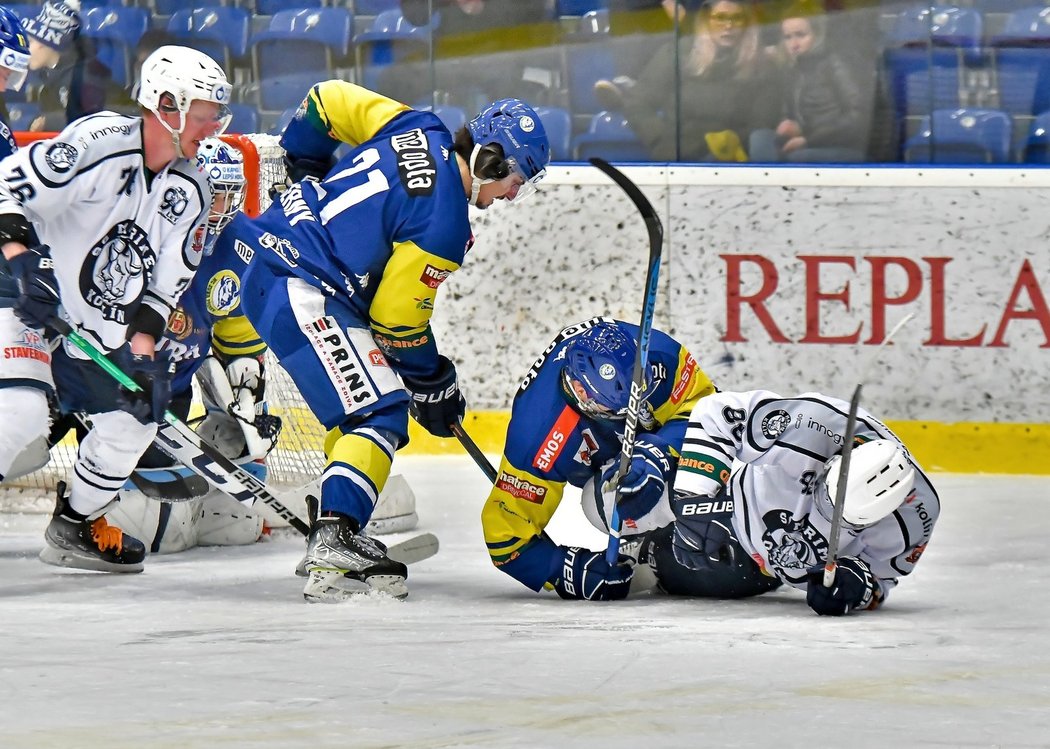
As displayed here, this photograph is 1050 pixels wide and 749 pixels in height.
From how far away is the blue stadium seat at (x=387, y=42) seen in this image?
5.87 meters

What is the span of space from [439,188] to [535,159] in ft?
0.70

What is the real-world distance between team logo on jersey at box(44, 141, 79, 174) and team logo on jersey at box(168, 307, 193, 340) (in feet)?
1.69

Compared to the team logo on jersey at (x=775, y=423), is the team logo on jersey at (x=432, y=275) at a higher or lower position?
higher

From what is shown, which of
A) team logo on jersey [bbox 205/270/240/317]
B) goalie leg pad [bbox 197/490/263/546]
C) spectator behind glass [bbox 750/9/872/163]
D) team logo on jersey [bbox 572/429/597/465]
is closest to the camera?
team logo on jersey [bbox 572/429/597/465]

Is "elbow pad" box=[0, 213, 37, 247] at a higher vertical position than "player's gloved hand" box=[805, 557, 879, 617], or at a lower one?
A: higher

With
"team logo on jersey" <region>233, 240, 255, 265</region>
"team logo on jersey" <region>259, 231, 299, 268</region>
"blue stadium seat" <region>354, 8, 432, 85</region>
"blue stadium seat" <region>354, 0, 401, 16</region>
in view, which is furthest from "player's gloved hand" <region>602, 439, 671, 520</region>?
"blue stadium seat" <region>354, 0, 401, 16</region>

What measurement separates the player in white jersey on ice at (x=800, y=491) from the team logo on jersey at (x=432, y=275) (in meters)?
0.62

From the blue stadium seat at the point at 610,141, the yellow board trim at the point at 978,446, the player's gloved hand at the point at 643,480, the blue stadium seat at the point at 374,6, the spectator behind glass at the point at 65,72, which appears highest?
the blue stadium seat at the point at 374,6

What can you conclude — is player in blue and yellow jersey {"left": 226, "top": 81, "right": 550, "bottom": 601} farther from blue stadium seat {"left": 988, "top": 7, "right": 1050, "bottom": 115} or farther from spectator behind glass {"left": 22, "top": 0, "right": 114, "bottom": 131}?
spectator behind glass {"left": 22, "top": 0, "right": 114, "bottom": 131}

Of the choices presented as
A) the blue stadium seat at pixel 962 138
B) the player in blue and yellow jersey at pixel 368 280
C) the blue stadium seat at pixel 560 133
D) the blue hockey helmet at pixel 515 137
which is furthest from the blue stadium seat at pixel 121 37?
the blue hockey helmet at pixel 515 137

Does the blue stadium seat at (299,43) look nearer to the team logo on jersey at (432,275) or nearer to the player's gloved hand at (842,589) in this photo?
the team logo on jersey at (432,275)

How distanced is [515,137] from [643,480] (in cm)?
76

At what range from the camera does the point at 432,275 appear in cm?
352

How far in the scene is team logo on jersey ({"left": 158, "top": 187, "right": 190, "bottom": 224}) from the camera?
12.6ft
